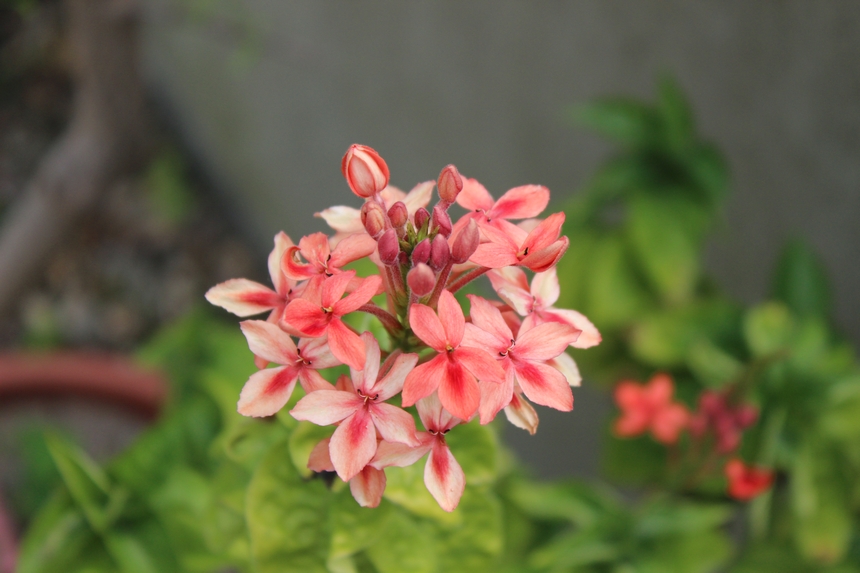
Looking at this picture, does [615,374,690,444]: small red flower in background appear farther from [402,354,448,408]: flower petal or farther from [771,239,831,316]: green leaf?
[402,354,448,408]: flower petal

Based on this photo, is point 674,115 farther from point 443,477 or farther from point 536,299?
point 443,477

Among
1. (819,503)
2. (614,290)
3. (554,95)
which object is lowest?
(819,503)

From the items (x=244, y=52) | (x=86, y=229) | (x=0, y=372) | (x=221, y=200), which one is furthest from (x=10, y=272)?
(x=221, y=200)

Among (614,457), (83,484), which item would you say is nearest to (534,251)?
(83,484)

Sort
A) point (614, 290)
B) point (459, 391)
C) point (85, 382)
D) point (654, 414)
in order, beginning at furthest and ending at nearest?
point (85, 382), point (614, 290), point (654, 414), point (459, 391)

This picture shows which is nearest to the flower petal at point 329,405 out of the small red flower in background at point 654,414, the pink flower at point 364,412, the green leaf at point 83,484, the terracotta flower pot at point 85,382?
the pink flower at point 364,412

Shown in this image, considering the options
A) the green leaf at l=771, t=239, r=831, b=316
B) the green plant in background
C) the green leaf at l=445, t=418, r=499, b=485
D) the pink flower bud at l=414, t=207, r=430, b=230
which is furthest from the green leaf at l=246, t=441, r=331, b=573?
the green leaf at l=771, t=239, r=831, b=316
